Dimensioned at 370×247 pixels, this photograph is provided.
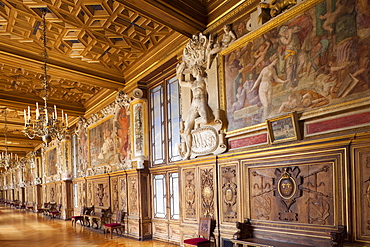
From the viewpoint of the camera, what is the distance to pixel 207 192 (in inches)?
238

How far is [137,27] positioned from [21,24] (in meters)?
2.90

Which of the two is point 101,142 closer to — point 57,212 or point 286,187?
A: point 57,212

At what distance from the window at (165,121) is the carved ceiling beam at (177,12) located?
2.17m

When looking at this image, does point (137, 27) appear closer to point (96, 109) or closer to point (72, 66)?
point (72, 66)

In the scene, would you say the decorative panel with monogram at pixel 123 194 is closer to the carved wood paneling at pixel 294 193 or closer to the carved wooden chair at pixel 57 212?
the carved wood paneling at pixel 294 193

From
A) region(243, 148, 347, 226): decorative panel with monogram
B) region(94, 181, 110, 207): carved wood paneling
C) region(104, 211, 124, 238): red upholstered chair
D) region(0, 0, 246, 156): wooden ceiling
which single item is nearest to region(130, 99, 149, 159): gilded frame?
region(0, 0, 246, 156): wooden ceiling

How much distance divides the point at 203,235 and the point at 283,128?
2.98 meters

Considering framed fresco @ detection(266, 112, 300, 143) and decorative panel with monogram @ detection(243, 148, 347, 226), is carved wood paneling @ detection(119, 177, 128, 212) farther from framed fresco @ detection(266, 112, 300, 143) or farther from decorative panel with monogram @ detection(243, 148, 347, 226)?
framed fresco @ detection(266, 112, 300, 143)

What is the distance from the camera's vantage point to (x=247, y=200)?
5.13 meters

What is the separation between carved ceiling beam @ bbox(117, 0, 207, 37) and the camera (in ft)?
17.9

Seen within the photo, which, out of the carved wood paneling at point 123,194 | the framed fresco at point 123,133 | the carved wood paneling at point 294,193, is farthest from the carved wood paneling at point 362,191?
the carved wood paneling at point 123,194

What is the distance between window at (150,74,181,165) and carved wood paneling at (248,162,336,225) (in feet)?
11.1

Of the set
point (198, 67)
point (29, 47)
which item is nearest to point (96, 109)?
point (29, 47)

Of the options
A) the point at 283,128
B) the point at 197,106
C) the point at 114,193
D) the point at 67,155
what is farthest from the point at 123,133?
the point at 67,155
